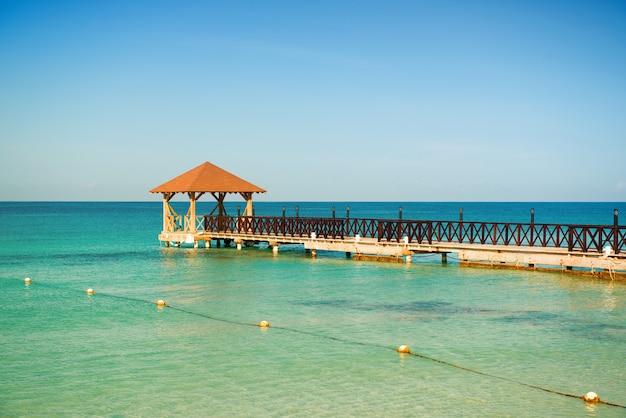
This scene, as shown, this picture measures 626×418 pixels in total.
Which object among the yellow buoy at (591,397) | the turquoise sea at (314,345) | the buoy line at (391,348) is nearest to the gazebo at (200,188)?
the turquoise sea at (314,345)

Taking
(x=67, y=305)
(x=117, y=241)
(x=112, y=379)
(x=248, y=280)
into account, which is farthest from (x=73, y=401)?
(x=117, y=241)

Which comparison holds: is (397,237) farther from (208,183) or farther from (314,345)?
(314,345)

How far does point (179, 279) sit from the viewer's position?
84.6 feet

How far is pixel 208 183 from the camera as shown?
38.6m

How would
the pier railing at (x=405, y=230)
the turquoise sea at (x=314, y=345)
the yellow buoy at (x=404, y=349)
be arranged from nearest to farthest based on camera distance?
the turquoise sea at (x=314, y=345) < the yellow buoy at (x=404, y=349) < the pier railing at (x=405, y=230)

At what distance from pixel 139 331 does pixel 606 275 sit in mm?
Answer: 16461

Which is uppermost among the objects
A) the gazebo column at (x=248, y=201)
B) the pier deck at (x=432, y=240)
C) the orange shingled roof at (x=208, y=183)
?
the orange shingled roof at (x=208, y=183)

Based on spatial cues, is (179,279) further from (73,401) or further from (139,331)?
(73,401)

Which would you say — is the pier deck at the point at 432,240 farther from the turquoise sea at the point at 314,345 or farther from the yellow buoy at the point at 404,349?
the yellow buoy at the point at 404,349

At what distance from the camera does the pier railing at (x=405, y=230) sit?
25.8 metres

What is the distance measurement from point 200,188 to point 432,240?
44.4ft

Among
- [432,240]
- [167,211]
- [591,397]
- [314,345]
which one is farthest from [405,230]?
[591,397]

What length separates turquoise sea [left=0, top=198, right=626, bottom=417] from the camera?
10977mm

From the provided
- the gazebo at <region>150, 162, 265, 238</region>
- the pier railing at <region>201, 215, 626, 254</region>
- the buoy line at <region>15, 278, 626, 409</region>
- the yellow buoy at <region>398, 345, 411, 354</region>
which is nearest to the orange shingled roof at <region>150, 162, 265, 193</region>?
the gazebo at <region>150, 162, 265, 238</region>
